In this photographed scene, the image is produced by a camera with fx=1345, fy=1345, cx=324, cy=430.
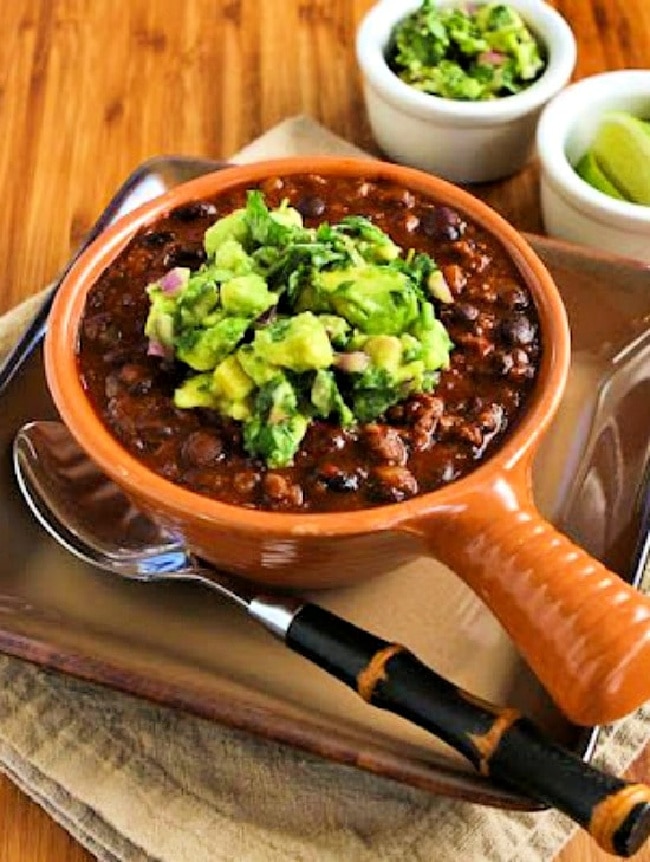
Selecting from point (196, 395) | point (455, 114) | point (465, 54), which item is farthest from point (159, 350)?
Answer: point (465, 54)

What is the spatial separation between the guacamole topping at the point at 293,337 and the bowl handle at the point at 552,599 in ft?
0.41

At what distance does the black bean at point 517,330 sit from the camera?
117cm

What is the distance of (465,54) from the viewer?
1699mm

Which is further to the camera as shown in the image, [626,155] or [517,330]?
[626,155]

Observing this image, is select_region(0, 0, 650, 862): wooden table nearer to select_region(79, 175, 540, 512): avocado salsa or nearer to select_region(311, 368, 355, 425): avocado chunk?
select_region(79, 175, 540, 512): avocado salsa

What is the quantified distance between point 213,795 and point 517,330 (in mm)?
473

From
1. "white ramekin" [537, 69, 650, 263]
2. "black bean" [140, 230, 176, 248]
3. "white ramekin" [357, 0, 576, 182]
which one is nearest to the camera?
Result: "black bean" [140, 230, 176, 248]

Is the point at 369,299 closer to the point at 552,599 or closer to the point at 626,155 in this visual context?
the point at 552,599

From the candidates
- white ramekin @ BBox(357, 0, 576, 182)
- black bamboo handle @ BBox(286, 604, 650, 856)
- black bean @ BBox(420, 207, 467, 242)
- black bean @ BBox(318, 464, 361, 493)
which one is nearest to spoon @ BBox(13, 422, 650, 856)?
black bamboo handle @ BBox(286, 604, 650, 856)

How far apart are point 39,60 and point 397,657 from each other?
47.9 inches

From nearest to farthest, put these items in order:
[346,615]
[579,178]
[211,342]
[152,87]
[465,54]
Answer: [211,342]
[346,615]
[579,178]
[465,54]
[152,87]

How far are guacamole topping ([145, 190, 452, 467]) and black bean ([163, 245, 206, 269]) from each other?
6 cm

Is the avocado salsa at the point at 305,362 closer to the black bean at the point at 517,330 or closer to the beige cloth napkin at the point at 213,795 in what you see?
the black bean at the point at 517,330

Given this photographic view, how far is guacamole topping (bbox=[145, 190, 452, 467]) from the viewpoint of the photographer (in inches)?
42.3
